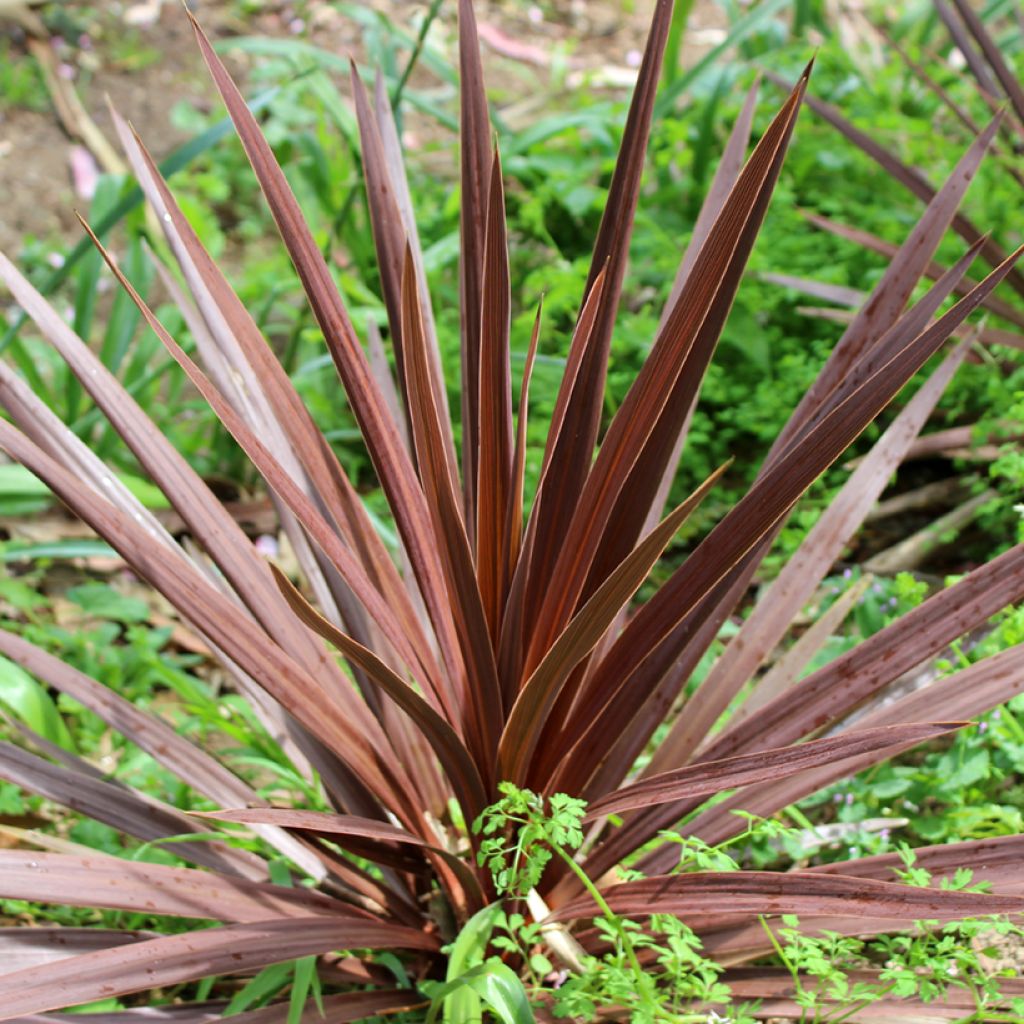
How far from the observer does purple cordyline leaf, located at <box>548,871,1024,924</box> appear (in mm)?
904

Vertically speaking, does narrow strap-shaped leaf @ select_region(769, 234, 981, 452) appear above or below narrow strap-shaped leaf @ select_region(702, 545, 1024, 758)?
above

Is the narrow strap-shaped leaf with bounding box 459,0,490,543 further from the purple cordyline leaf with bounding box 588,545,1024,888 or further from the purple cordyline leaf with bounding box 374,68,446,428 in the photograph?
the purple cordyline leaf with bounding box 588,545,1024,888

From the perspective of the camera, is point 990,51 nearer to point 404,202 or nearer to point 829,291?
point 829,291

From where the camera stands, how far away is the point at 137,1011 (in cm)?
111

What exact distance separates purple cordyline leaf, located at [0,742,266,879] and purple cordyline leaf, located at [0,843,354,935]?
9cm

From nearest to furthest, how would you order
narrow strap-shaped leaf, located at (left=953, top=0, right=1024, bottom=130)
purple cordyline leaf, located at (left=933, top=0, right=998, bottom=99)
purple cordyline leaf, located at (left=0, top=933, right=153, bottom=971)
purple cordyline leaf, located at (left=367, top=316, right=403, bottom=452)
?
purple cordyline leaf, located at (left=0, top=933, right=153, bottom=971) < purple cordyline leaf, located at (left=367, top=316, right=403, bottom=452) < narrow strap-shaped leaf, located at (left=953, top=0, right=1024, bottom=130) < purple cordyline leaf, located at (left=933, top=0, right=998, bottom=99)

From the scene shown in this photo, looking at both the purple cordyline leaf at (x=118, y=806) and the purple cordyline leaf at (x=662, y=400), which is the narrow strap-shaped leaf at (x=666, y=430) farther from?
the purple cordyline leaf at (x=118, y=806)

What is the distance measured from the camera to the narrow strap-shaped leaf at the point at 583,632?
88cm

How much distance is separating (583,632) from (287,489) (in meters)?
0.29

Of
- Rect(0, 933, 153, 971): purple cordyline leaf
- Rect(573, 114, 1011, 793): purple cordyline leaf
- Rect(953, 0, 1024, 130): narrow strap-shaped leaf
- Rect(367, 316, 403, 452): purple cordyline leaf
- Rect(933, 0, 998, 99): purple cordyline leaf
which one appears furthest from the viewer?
Rect(933, 0, 998, 99): purple cordyline leaf

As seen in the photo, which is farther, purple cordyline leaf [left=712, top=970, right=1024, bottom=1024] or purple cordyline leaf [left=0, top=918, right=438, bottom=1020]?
purple cordyline leaf [left=712, top=970, right=1024, bottom=1024]

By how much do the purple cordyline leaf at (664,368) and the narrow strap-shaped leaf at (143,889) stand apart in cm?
35

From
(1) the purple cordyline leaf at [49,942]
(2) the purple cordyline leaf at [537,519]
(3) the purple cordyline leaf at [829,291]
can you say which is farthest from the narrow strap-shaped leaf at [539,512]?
(3) the purple cordyline leaf at [829,291]

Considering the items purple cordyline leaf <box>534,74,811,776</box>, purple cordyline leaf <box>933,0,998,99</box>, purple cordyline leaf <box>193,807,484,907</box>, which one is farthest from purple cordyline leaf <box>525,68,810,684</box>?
purple cordyline leaf <box>933,0,998,99</box>
